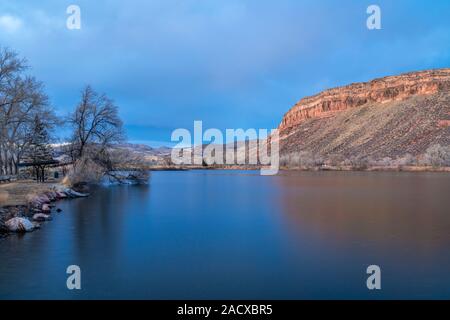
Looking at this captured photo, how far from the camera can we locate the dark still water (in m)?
7.30

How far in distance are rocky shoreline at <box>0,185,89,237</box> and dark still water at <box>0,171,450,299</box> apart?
1.70 feet

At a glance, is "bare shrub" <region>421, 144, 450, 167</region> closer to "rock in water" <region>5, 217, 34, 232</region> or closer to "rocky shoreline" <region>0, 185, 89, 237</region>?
"rocky shoreline" <region>0, 185, 89, 237</region>

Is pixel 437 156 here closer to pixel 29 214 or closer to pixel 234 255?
pixel 234 255

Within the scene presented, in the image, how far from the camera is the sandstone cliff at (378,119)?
72188 mm

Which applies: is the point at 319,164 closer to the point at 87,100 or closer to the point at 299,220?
the point at 87,100

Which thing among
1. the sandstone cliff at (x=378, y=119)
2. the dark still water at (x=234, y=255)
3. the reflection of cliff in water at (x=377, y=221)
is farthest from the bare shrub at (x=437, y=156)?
the dark still water at (x=234, y=255)

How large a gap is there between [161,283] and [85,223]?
7789mm

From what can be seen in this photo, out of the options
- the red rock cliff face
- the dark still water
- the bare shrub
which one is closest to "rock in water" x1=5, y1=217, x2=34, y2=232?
the dark still water

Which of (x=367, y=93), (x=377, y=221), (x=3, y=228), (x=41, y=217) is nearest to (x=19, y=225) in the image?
(x=3, y=228)

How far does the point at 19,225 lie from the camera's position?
1228 cm

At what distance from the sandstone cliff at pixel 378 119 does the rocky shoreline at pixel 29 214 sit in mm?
62956

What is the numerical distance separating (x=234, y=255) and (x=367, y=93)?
10392 cm

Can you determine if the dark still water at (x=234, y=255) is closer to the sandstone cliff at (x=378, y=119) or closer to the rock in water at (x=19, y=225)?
the rock in water at (x=19, y=225)
